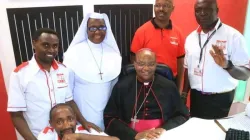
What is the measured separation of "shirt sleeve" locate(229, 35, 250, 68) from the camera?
2191 mm

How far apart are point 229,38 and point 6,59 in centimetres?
224

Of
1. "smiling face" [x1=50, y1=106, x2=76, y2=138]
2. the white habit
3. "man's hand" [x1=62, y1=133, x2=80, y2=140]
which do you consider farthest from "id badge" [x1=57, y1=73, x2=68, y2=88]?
"man's hand" [x1=62, y1=133, x2=80, y2=140]

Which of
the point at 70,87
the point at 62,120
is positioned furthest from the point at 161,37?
the point at 62,120

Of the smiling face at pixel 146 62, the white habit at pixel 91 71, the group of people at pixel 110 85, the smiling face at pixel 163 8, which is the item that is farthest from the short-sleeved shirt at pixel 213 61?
the white habit at pixel 91 71

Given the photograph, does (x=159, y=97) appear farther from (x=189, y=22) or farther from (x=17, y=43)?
(x=189, y=22)

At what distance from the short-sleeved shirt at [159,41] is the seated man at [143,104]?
1.98 feet

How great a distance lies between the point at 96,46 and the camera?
2.25 m

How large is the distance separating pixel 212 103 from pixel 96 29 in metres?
1.40

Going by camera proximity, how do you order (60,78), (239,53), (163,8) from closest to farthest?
(60,78) < (239,53) < (163,8)

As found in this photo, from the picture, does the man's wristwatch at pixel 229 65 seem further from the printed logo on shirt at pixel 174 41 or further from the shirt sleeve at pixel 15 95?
the shirt sleeve at pixel 15 95

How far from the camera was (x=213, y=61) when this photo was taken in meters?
2.27

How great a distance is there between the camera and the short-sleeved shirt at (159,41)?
273 cm

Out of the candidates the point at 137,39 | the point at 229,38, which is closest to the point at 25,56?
the point at 137,39

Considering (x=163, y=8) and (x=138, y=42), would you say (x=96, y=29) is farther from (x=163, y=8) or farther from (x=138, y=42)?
(x=163, y=8)
